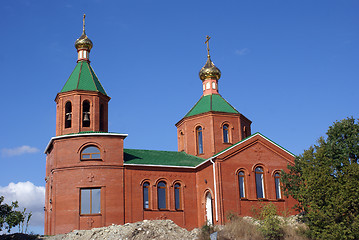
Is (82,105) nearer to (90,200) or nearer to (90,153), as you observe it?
(90,153)

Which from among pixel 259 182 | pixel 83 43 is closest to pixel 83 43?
pixel 83 43

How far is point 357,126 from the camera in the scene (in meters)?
24.7

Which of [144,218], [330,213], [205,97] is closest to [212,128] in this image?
[205,97]

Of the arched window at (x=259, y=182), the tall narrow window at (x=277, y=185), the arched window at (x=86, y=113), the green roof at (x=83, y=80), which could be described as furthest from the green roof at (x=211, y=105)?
the arched window at (x=86, y=113)

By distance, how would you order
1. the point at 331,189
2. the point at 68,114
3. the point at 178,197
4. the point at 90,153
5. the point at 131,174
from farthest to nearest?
the point at 68,114, the point at 178,197, the point at 131,174, the point at 90,153, the point at 331,189

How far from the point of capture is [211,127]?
29.4 m

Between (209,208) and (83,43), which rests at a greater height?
(83,43)

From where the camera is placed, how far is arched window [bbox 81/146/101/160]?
2538 centimetres

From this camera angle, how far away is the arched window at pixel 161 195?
26375 mm

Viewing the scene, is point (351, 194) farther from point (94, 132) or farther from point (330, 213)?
point (94, 132)

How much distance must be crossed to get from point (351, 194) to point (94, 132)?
45.4ft

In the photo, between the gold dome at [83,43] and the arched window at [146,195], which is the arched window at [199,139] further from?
the gold dome at [83,43]

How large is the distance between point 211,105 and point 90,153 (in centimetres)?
879

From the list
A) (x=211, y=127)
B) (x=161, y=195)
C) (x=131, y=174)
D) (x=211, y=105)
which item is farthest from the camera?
(x=211, y=105)
